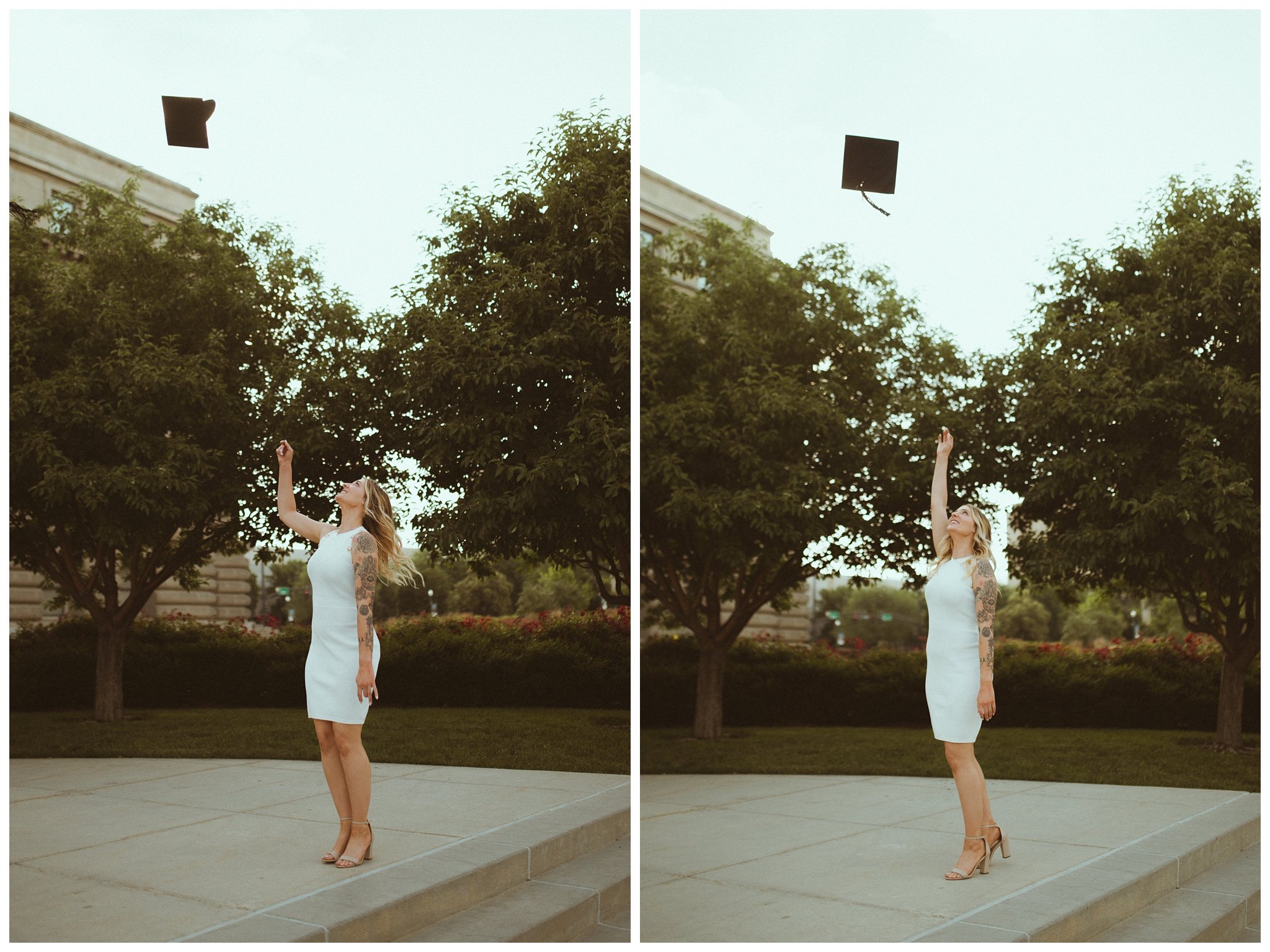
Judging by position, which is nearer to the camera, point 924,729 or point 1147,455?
point 1147,455

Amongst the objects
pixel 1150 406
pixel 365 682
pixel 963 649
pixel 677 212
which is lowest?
pixel 365 682

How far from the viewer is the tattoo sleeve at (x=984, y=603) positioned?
3.53 m

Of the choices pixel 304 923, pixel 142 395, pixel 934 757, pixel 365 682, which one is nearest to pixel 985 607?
pixel 365 682

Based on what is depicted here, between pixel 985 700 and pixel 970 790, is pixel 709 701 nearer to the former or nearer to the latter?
pixel 970 790

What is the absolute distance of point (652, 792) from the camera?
5414mm

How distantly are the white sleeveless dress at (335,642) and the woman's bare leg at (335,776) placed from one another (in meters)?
0.07

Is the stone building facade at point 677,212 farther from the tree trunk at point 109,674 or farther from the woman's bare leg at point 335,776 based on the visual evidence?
the tree trunk at point 109,674

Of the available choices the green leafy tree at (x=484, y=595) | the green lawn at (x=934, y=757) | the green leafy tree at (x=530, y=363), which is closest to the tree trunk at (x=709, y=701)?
the green lawn at (x=934, y=757)

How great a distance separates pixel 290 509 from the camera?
154 inches

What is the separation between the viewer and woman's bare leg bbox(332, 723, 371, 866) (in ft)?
11.6

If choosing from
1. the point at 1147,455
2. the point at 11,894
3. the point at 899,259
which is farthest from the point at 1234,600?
the point at 11,894

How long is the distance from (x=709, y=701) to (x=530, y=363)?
2.35 m

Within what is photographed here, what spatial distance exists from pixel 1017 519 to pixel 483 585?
9.03 feet

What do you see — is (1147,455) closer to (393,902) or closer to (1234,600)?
(1234,600)
